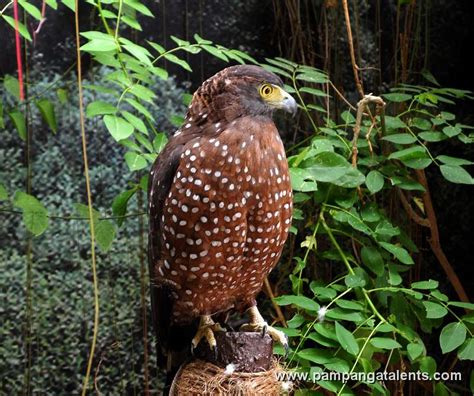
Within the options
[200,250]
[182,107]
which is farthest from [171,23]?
[200,250]

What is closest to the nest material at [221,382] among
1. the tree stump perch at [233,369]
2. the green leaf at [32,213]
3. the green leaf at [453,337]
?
the tree stump perch at [233,369]

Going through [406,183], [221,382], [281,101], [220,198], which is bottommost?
[221,382]

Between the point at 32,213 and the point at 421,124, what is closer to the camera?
the point at 32,213

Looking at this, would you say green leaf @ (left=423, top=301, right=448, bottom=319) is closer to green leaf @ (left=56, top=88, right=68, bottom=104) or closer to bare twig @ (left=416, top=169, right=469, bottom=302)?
bare twig @ (left=416, top=169, right=469, bottom=302)

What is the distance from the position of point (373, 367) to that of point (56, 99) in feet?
4.86

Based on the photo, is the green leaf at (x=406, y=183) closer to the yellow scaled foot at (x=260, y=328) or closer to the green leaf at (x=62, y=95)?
the yellow scaled foot at (x=260, y=328)

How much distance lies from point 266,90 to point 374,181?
0.77m

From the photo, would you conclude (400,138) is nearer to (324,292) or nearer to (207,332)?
(324,292)

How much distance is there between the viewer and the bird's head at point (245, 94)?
1.79 m

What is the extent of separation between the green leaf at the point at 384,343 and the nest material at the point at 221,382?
381mm

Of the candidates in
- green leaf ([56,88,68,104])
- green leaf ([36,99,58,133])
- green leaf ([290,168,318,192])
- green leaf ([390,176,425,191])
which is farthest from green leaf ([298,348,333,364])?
green leaf ([56,88,68,104])

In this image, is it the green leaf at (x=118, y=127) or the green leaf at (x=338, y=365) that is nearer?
the green leaf at (x=118, y=127)

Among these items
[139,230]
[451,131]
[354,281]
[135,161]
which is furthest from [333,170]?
[139,230]

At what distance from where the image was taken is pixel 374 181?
244 cm
